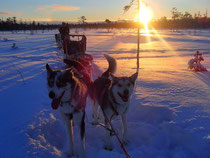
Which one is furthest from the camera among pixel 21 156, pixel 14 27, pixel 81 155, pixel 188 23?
pixel 188 23

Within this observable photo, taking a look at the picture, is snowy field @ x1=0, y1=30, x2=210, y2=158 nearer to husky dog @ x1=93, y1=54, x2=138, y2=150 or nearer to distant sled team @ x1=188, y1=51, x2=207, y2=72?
husky dog @ x1=93, y1=54, x2=138, y2=150

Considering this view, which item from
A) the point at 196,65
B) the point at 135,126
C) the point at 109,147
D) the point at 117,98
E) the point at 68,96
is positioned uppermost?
the point at 196,65

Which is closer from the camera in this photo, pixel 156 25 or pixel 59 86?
pixel 59 86

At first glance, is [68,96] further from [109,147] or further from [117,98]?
[109,147]

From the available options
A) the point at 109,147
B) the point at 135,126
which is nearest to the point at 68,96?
the point at 109,147

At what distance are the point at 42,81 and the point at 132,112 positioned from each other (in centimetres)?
303

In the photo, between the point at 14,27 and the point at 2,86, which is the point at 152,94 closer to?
the point at 2,86

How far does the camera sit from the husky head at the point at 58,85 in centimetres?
187

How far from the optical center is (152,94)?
4.07 meters

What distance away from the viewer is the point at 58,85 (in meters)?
1.88

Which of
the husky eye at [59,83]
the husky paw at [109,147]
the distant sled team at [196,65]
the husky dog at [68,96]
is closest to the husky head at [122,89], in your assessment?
the husky dog at [68,96]

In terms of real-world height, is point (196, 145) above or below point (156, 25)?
below

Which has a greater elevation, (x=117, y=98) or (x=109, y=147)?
(x=117, y=98)

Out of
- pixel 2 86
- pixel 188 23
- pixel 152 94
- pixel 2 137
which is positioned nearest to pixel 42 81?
pixel 2 86
